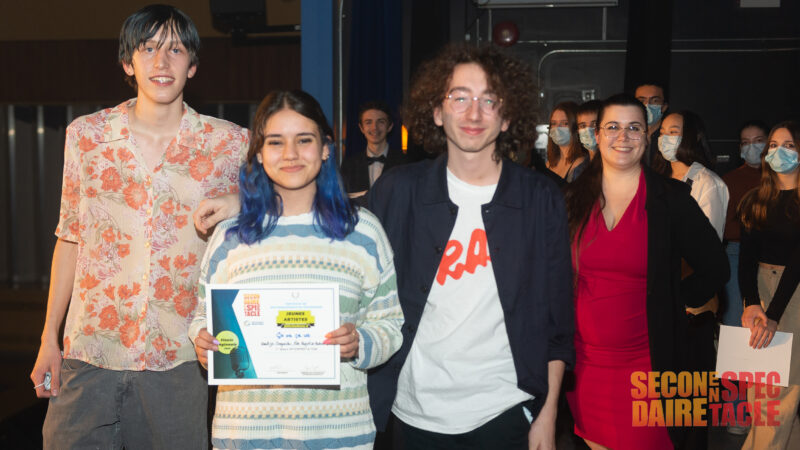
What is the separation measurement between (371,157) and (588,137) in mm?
1753

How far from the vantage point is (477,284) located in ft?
6.47

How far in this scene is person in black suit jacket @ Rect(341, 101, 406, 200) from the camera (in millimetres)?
5574

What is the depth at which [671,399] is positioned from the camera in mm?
2627

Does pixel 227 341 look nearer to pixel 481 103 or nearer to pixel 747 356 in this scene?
pixel 481 103

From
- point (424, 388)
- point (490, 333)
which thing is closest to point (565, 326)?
point (490, 333)

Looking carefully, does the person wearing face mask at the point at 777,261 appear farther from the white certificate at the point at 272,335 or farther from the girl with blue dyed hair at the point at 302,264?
the white certificate at the point at 272,335

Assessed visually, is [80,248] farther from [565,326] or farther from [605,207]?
[605,207]

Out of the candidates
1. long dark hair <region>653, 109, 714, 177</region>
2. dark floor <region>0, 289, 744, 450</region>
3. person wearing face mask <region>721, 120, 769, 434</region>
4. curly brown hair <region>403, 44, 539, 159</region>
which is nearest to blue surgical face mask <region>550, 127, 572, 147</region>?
long dark hair <region>653, 109, 714, 177</region>

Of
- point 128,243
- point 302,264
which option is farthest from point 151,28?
point 302,264

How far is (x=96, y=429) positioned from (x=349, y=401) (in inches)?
32.3

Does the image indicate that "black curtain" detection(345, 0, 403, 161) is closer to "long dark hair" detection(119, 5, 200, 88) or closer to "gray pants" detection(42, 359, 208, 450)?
"long dark hair" detection(119, 5, 200, 88)

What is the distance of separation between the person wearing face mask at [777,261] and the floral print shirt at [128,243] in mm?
2742

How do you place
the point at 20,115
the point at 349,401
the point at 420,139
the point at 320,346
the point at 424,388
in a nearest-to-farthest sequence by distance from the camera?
the point at 320,346 < the point at 349,401 < the point at 424,388 < the point at 420,139 < the point at 20,115
